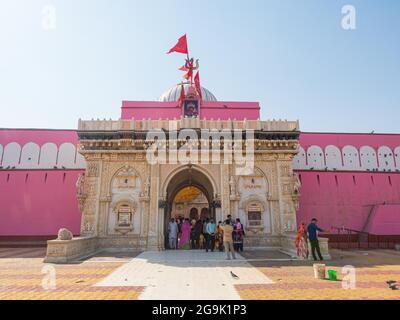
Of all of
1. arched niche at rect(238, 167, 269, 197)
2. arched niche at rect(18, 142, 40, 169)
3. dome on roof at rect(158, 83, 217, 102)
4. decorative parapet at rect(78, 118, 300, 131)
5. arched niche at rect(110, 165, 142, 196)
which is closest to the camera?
arched niche at rect(110, 165, 142, 196)

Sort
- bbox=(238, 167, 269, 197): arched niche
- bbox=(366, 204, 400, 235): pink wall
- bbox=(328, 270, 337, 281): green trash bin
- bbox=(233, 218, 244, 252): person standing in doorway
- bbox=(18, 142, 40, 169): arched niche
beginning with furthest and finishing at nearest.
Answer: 1. bbox=(18, 142, 40, 169): arched niche
2. bbox=(366, 204, 400, 235): pink wall
3. bbox=(238, 167, 269, 197): arched niche
4. bbox=(233, 218, 244, 252): person standing in doorway
5. bbox=(328, 270, 337, 281): green trash bin

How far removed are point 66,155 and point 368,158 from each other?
19135mm

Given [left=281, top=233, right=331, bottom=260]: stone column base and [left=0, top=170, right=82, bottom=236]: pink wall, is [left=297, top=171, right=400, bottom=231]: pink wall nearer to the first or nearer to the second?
[left=281, top=233, right=331, bottom=260]: stone column base

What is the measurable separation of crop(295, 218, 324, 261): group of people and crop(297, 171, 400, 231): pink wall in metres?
5.35

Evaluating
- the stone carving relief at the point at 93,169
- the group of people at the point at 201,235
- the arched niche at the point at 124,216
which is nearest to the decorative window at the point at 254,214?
the group of people at the point at 201,235

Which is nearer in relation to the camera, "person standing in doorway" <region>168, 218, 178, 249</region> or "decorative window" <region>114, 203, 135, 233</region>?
"decorative window" <region>114, 203, 135, 233</region>

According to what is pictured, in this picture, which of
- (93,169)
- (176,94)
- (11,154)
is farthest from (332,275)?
(176,94)

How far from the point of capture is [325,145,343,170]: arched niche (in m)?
16.5

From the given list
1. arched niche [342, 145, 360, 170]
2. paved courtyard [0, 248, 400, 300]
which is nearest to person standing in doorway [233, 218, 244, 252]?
paved courtyard [0, 248, 400, 300]

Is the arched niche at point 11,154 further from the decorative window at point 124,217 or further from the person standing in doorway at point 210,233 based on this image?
the person standing in doorway at point 210,233

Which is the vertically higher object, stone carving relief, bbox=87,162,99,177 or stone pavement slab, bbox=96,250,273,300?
stone carving relief, bbox=87,162,99,177
